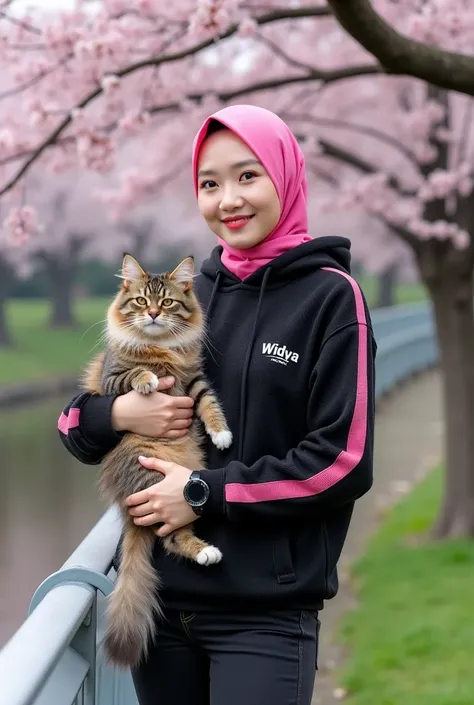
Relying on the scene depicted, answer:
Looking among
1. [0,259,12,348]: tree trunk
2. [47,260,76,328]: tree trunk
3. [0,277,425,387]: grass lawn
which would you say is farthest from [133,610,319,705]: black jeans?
[47,260,76,328]: tree trunk

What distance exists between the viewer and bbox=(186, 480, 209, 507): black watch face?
2.25m

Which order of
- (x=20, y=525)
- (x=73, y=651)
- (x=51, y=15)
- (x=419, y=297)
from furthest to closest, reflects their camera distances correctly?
1. (x=419, y=297)
2. (x=20, y=525)
3. (x=51, y=15)
4. (x=73, y=651)

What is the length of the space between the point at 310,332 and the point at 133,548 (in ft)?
2.28

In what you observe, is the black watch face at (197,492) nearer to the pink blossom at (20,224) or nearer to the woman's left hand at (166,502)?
the woman's left hand at (166,502)

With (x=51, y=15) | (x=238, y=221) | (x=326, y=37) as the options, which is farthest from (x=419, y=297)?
(x=238, y=221)

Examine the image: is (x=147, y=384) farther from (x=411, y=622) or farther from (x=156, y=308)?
(x=411, y=622)

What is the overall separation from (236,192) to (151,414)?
1.94 feet

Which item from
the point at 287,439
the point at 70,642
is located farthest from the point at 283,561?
the point at 70,642

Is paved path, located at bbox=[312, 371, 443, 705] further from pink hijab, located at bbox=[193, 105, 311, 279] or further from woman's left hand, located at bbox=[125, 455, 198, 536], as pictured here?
pink hijab, located at bbox=[193, 105, 311, 279]

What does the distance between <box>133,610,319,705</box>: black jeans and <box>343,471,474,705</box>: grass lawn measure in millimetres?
2802

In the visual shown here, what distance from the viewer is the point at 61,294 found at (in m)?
30.9

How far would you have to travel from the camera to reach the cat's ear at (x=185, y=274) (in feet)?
8.83

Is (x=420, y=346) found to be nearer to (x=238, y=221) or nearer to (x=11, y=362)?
(x=11, y=362)

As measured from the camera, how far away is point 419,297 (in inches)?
2003
